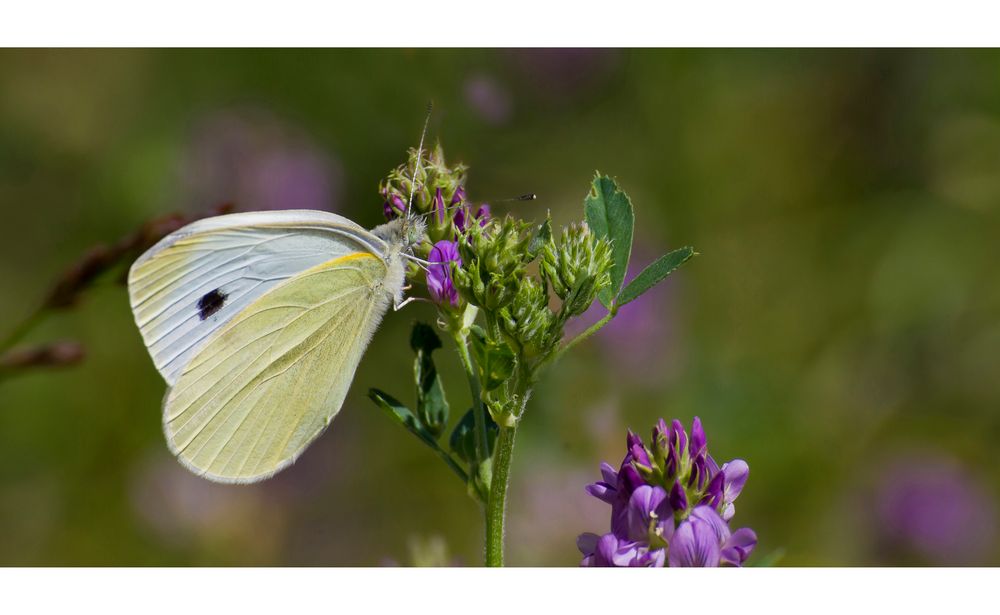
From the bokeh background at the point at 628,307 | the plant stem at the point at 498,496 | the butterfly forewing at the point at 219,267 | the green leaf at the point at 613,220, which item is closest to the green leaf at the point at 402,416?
the plant stem at the point at 498,496

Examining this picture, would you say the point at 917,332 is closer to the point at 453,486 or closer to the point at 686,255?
the point at 453,486

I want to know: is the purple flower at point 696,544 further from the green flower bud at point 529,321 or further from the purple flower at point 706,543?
the green flower bud at point 529,321

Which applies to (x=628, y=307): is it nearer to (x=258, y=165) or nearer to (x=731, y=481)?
(x=258, y=165)

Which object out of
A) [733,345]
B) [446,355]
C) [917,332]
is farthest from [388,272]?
[917,332]

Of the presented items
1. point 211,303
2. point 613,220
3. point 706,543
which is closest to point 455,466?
point 706,543

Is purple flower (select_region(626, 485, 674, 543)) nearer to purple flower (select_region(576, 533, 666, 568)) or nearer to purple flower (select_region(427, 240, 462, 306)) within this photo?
purple flower (select_region(576, 533, 666, 568))

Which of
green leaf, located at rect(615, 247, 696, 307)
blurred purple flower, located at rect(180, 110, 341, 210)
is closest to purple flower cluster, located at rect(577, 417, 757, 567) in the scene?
green leaf, located at rect(615, 247, 696, 307)

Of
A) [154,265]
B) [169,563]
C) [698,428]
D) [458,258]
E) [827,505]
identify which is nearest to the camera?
[698,428]
